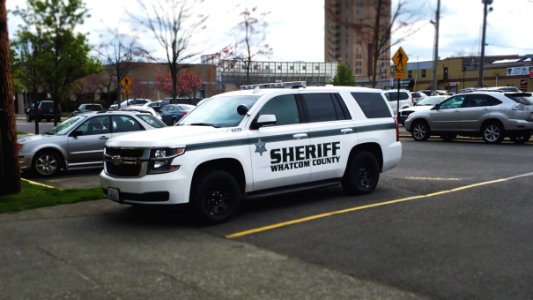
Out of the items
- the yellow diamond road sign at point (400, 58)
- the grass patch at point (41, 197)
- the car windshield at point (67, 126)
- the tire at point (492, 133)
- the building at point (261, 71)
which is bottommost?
the grass patch at point (41, 197)

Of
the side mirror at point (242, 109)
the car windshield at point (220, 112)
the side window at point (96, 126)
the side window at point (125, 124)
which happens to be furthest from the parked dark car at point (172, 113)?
the side mirror at point (242, 109)

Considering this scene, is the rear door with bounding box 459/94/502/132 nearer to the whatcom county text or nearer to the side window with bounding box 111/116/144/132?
the whatcom county text

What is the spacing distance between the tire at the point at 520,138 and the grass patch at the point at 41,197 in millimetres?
13446

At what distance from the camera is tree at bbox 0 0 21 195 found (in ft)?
30.0

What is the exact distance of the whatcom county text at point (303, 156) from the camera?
7531 millimetres

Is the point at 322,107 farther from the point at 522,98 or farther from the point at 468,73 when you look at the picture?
the point at 468,73

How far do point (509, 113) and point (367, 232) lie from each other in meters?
12.2

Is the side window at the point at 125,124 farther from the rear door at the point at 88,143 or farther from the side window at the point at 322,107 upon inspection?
the side window at the point at 322,107

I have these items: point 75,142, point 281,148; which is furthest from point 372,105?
point 75,142

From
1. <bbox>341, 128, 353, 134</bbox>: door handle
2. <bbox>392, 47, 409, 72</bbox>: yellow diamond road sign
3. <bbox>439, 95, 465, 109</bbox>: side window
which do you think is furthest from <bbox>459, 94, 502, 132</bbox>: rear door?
<bbox>341, 128, 353, 134</bbox>: door handle

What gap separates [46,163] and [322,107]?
7064mm

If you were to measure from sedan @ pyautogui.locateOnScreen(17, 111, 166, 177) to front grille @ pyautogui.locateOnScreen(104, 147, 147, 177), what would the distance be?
542 cm

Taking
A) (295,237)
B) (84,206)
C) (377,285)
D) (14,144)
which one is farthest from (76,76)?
(377,285)

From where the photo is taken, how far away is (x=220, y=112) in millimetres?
7809
